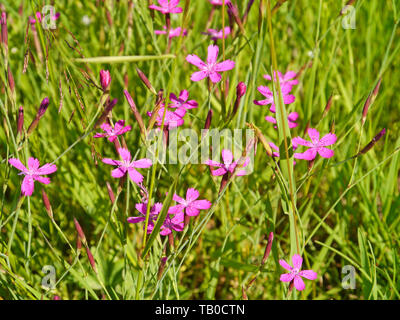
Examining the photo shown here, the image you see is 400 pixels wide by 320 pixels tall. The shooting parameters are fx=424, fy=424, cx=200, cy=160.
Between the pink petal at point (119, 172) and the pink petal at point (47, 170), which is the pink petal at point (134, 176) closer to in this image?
the pink petal at point (119, 172)

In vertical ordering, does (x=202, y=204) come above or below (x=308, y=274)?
above

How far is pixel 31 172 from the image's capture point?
0.91 metres

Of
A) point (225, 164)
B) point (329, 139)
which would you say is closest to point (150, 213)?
point (225, 164)

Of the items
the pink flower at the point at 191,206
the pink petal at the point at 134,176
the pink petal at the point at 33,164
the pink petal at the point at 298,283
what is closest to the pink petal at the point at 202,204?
the pink flower at the point at 191,206

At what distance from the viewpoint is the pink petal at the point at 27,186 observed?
86 centimetres

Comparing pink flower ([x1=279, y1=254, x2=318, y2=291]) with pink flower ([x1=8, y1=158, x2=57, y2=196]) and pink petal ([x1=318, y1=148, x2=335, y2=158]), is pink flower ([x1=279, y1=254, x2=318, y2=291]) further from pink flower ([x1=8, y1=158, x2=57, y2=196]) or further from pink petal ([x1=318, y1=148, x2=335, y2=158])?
pink flower ([x1=8, y1=158, x2=57, y2=196])

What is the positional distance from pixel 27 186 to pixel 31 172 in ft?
0.16

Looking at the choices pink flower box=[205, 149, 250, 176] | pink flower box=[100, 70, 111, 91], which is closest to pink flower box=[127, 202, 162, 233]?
pink flower box=[205, 149, 250, 176]

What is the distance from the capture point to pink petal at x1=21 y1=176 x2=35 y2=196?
2.83ft

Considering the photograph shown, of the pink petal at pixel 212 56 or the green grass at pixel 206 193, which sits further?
the green grass at pixel 206 193

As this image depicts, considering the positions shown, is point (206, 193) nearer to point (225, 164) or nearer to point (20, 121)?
point (225, 164)

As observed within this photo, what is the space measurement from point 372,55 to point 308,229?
0.70 m
